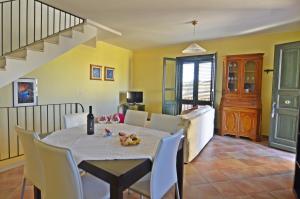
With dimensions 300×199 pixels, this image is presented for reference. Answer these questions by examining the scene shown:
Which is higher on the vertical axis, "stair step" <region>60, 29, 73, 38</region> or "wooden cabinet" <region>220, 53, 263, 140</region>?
"stair step" <region>60, 29, 73, 38</region>

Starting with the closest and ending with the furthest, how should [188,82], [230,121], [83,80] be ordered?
[230,121] < [83,80] < [188,82]

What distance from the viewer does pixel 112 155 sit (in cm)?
158

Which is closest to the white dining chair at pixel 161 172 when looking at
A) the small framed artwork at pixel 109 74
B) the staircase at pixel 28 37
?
the staircase at pixel 28 37

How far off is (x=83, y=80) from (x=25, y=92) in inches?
60.2

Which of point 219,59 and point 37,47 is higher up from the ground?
point 219,59

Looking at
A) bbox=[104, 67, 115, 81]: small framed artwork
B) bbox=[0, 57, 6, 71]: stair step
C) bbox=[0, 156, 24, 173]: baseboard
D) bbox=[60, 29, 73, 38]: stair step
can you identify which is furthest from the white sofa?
bbox=[104, 67, 115, 81]: small framed artwork

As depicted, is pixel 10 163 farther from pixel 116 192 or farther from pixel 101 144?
pixel 116 192

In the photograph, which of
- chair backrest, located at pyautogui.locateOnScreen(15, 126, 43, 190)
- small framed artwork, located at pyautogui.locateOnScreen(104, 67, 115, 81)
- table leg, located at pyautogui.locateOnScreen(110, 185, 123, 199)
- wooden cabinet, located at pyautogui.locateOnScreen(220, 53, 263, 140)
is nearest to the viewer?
table leg, located at pyautogui.locateOnScreen(110, 185, 123, 199)

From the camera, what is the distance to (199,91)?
5.88 metres

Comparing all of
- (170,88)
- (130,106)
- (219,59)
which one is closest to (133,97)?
(130,106)

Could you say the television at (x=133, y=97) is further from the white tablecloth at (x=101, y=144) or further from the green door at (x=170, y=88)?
the white tablecloth at (x=101, y=144)

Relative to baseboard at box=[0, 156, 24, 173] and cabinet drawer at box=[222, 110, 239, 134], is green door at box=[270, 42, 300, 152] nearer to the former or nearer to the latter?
cabinet drawer at box=[222, 110, 239, 134]

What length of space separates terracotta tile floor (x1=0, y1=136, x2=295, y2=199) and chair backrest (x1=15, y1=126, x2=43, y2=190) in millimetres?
698

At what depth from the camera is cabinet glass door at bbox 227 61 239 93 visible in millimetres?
5047
